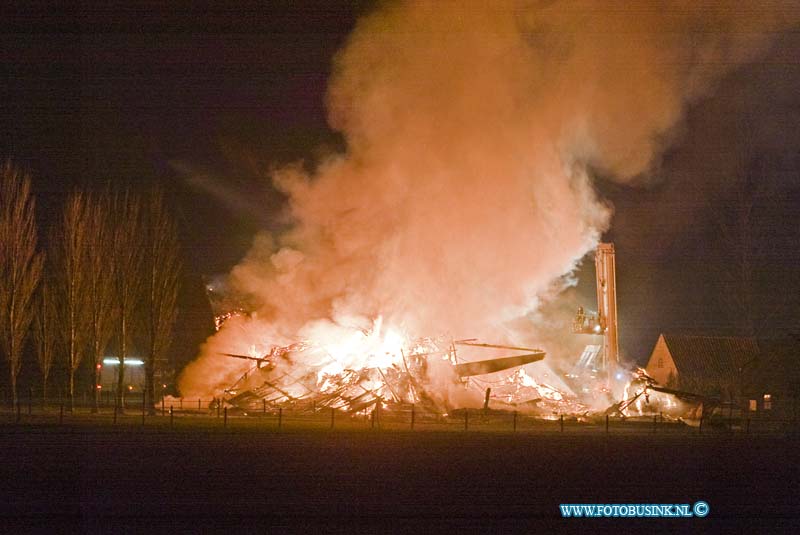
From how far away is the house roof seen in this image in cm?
5719

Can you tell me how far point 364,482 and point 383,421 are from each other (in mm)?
17985

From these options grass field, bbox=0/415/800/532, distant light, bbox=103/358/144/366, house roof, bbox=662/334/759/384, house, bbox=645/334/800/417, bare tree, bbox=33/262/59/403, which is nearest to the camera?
grass field, bbox=0/415/800/532

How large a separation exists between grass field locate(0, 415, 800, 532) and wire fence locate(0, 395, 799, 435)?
3.08 metres

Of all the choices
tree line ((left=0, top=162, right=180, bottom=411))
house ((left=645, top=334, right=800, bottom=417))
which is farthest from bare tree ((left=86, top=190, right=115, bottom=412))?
house ((left=645, top=334, right=800, bottom=417))

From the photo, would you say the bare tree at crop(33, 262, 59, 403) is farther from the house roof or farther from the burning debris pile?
the house roof

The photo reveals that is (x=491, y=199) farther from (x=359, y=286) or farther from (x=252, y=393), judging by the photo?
(x=252, y=393)

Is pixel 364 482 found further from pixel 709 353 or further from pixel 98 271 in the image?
pixel 709 353

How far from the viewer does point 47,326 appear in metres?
44.7

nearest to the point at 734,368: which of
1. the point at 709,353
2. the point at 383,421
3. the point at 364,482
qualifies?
the point at 709,353

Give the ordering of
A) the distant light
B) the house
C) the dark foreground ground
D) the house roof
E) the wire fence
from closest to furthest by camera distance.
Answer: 1. the dark foreground ground
2. the wire fence
3. the house
4. the house roof
5. the distant light

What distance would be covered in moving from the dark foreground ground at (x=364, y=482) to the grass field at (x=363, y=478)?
4 cm

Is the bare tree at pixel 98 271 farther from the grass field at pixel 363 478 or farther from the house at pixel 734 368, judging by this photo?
the house at pixel 734 368

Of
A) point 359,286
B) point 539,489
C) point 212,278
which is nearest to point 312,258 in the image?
point 359,286

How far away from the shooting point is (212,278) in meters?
47.7
